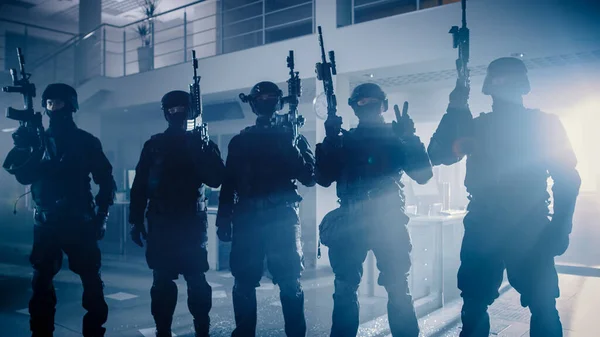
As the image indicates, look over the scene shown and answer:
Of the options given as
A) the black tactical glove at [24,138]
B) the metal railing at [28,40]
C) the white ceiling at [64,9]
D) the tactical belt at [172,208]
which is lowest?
the tactical belt at [172,208]

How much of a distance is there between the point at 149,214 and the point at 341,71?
161 inches

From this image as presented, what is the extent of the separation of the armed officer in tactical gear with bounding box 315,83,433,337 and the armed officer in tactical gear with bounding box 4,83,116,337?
1.70 m

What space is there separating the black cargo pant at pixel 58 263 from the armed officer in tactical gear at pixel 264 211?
105cm

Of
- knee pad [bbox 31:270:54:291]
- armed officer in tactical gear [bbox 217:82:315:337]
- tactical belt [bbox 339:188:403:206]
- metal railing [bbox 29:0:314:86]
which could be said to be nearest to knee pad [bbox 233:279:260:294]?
armed officer in tactical gear [bbox 217:82:315:337]

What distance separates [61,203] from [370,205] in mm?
2193

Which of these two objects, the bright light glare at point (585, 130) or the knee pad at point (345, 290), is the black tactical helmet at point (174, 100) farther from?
the bright light glare at point (585, 130)

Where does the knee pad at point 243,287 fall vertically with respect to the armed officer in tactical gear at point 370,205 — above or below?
below

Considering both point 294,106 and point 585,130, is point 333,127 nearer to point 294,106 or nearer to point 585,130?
point 294,106

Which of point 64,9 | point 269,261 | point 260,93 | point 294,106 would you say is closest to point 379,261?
point 269,261

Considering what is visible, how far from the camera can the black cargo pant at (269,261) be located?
9.16ft

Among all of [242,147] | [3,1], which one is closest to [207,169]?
[242,147]

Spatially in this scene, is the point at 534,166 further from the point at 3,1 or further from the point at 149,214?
the point at 3,1

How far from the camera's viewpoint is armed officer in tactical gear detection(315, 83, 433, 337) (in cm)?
270

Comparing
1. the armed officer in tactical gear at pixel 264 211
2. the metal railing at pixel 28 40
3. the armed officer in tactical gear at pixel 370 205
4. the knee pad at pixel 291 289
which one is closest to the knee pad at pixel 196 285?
the armed officer in tactical gear at pixel 264 211
